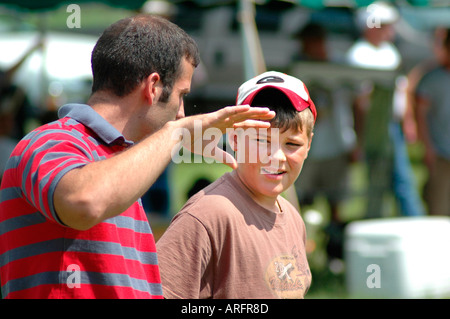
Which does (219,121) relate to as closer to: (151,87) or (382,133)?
(151,87)

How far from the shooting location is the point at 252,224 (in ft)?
6.93

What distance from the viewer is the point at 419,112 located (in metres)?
7.25

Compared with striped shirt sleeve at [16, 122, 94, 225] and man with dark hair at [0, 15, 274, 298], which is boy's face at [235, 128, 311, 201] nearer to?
man with dark hair at [0, 15, 274, 298]

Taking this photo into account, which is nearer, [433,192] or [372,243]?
[372,243]

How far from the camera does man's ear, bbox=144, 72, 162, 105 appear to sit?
2.02 metres

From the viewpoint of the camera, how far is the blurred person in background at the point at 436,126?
7.09m

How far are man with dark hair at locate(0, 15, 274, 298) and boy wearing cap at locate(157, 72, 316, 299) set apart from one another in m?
0.11

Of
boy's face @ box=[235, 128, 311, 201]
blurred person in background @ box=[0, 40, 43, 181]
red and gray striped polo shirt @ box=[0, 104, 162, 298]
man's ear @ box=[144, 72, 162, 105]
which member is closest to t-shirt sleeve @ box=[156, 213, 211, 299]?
red and gray striped polo shirt @ box=[0, 104, 162, 298]

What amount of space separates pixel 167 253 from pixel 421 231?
397 centimetres

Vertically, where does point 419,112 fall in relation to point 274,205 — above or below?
above

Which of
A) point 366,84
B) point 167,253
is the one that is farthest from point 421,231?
point 167,253

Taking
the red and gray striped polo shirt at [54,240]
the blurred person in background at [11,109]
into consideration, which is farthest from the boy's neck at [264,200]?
the blurred person in background at [11,109]
